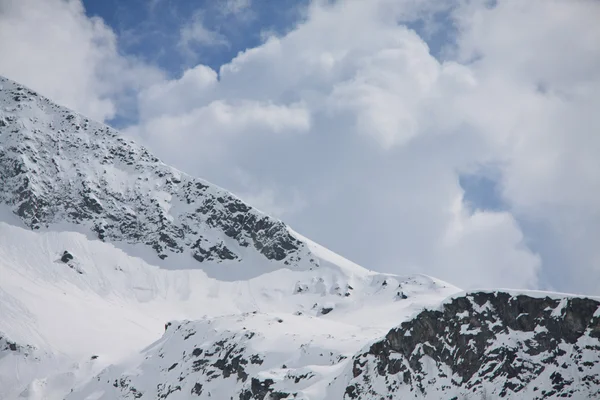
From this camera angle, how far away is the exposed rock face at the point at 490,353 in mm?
66188

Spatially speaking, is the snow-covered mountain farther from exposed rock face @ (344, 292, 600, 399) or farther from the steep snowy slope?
the steep snowy slope

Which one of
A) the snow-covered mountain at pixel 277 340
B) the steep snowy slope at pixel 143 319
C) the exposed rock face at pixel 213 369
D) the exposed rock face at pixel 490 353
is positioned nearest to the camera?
the exposed rock face at pixel 490 353

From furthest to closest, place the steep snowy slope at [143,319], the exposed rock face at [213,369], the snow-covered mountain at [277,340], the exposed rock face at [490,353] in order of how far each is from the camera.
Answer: the steep snowy slope at [143,319], the exposed rock face at [213,369], the snow-covered mountain at [277,340], the exposed rock face at [490,353]

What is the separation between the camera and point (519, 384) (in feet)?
225

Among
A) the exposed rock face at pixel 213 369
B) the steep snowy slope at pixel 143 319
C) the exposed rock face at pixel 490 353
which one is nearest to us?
the exposed rock face at pixel 490 353

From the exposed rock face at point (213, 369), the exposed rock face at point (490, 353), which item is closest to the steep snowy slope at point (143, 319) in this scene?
the exposed rock face at point (213, 369)

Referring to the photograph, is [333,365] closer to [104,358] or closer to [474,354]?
[474,354]

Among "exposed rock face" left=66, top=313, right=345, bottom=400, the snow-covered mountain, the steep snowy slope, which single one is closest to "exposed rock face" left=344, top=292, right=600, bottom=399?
the snow-covered mountain

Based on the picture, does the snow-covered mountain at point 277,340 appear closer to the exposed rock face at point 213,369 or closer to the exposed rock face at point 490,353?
the exposed rock face at point 490,353

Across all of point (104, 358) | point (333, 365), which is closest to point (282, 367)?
point (333, 365)

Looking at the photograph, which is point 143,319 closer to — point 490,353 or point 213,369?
point 213,369

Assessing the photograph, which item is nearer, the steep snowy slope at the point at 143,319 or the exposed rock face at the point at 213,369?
the exposed rock face at the point at 213,369

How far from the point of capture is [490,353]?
72.2 m

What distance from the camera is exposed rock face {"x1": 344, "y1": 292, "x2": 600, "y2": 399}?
6619 cm
